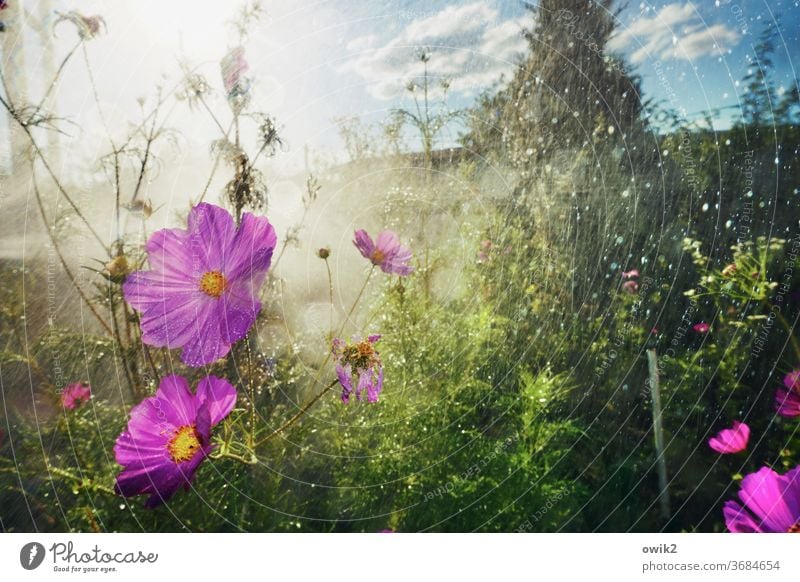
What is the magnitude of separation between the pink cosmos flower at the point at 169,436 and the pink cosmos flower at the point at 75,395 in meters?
0.07

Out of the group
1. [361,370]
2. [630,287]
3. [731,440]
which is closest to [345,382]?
[361,370]

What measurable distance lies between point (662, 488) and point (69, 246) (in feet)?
2.90

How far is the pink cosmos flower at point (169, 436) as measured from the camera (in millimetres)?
795

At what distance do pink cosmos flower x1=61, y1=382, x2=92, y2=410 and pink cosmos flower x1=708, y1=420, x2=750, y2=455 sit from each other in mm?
862

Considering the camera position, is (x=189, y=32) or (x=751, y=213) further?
(x=751, y=213)

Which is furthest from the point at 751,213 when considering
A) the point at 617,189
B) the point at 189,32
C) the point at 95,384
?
the point at 95,384

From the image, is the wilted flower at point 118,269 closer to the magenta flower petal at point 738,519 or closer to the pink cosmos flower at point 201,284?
the pink cosmos flower at point 201,284

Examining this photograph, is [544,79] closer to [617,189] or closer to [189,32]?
[617,189]

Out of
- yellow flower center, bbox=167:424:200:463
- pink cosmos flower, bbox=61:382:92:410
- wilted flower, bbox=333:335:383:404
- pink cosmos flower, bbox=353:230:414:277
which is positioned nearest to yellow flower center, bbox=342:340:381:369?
wilted flower, bbox=333:335:383:404

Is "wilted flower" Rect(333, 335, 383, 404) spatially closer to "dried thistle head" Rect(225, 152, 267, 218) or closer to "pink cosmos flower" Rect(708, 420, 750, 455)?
"dried thistle head" Rect(225, 152, 267, 218)

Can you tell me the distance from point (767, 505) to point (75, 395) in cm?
97

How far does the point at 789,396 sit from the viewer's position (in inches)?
38.4

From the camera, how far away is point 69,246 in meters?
A: 0.85

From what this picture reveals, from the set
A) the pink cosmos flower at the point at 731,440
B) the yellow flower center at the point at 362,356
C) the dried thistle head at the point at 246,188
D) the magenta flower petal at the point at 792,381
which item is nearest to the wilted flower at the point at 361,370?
the yellow flower center at the point at 362,356
